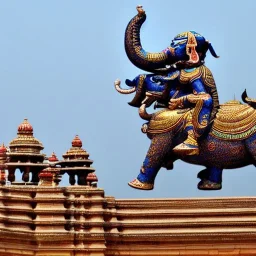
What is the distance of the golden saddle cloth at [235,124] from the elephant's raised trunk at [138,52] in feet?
6.31

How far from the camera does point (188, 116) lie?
52688 millimetres

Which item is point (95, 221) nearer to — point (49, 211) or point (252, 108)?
point (49, 211)

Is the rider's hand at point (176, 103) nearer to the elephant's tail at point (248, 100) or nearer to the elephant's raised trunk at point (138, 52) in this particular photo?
the elephant's raised trunk at point (138, 52)

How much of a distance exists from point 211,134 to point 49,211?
434 centimetres

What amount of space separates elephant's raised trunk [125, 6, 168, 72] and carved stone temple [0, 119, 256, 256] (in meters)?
2.94

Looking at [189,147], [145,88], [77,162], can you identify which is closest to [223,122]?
[189,147]

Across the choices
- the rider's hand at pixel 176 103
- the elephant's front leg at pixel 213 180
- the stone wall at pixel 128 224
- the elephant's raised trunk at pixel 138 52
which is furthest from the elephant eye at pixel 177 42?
the stone wall at pixel 128 224

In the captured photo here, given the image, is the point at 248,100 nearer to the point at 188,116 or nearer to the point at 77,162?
the point at 188,116

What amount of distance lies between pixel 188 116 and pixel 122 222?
Answer: 2930 mm

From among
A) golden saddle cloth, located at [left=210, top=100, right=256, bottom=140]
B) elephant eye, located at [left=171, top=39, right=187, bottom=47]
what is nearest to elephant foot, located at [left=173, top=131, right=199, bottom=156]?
golden saddle cloth, located at [left=210, top=100, right=256, bottom=140]

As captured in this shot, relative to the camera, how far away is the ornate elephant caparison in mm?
52656

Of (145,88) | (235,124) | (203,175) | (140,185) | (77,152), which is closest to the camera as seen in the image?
(140,185)

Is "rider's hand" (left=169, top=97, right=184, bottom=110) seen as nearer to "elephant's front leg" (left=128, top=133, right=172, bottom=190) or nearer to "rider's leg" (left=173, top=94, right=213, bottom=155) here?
"rider's leg" (left=173, top=94, right=213, bottom=155)

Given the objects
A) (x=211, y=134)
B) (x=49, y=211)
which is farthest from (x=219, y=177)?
(x=49, y=211)
